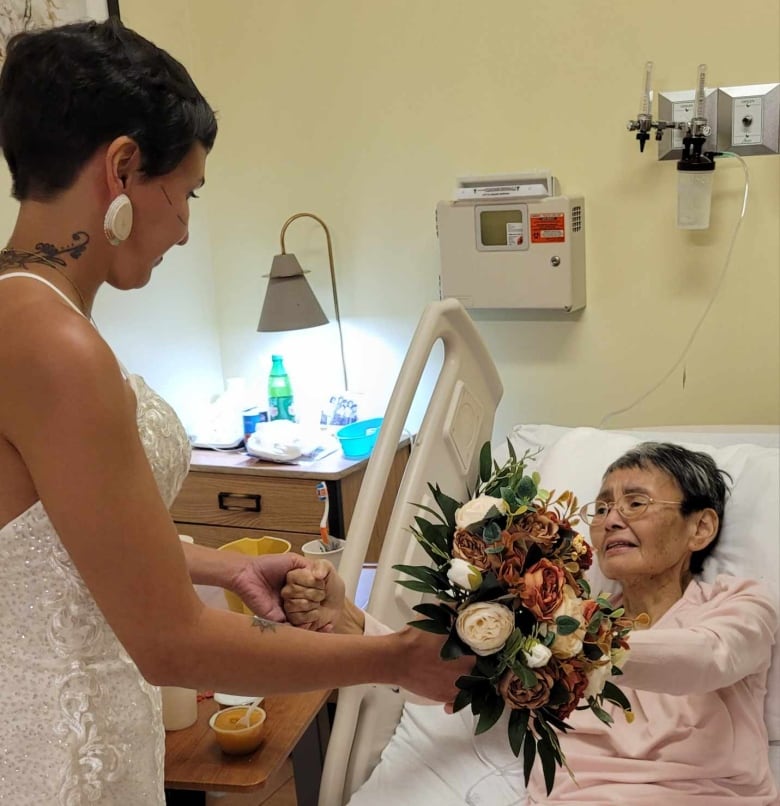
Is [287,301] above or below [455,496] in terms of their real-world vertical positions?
above

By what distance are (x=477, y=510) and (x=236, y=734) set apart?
0.58 meters

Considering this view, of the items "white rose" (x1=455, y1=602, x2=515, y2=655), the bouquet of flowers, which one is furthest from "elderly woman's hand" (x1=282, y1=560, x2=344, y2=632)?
"white rose" (x1=455, y1=602, x2=515, y2=655)

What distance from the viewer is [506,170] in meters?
3.03

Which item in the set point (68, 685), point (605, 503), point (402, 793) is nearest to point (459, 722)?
point (402, 793)

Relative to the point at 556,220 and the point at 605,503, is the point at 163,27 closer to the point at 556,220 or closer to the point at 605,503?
the point at 556,220

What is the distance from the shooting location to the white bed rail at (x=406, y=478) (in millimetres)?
1854

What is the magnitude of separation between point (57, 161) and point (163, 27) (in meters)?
2.39

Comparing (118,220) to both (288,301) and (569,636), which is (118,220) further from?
(288,301)

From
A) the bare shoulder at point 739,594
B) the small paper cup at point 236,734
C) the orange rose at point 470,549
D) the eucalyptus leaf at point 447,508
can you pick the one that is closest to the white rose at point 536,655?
the orange rose at point 470,549

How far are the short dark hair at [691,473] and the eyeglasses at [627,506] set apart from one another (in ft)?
0.14

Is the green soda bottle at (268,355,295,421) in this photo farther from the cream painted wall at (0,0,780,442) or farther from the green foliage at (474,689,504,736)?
the green foliage at (474,689,504,736)

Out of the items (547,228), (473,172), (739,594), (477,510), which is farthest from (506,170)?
(477,510)

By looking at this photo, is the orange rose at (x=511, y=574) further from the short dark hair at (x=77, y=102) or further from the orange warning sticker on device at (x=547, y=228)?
the orange warning sticker on device at (x=547, y=228)

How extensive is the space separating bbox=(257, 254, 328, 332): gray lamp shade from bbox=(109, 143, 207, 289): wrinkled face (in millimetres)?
1874
